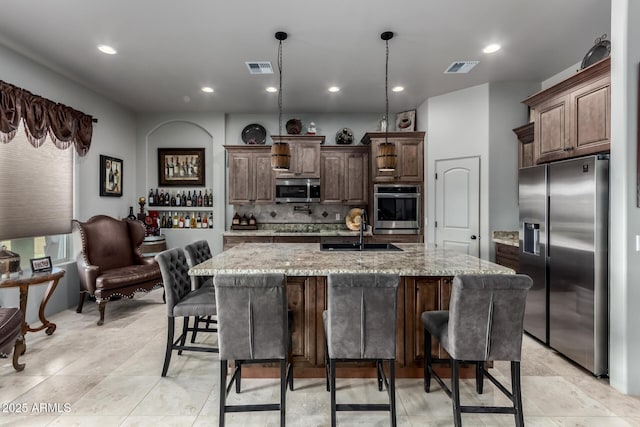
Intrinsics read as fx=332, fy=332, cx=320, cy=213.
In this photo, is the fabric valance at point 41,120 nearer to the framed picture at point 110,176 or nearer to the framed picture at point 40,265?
the framed picture at point 110,176

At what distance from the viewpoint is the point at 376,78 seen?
4133 millimetres

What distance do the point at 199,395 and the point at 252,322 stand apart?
92cm

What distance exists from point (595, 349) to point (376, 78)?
3449 millimetres

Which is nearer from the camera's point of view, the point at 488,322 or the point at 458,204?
the point at 488,322

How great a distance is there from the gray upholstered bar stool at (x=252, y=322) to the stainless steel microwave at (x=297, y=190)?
3625mm

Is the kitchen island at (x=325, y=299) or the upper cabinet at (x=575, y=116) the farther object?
the upper cabinet at (x=575, y=116)

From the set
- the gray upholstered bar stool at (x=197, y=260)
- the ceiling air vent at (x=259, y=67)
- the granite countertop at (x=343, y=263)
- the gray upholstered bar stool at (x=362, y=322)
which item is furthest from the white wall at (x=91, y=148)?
the gray upholstered bar stool at (x=362, y=322)

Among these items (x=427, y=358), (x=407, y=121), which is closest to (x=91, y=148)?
(x=407, y=121)

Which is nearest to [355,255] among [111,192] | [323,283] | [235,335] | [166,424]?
[323,283]

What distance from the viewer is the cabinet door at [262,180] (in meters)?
5.45

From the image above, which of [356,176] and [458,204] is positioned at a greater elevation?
[356,176]

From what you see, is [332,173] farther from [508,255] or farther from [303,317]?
[303,317]

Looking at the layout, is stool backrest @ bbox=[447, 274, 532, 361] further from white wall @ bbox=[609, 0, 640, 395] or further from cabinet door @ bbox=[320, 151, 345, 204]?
cabinet door @ bbox=[320, 151, 345, 204]

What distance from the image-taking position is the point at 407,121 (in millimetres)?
5434
